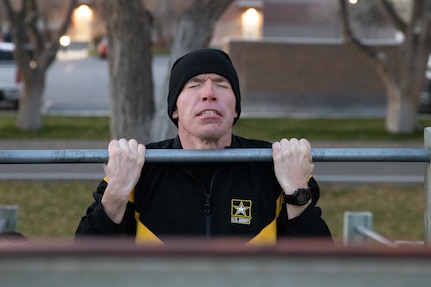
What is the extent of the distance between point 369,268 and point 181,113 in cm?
159

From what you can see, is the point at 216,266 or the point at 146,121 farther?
the point at 146,121

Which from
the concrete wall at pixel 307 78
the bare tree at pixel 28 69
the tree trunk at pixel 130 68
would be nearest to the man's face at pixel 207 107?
the tree trunk at pixel 130 68

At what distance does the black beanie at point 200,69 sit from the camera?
8.74ft

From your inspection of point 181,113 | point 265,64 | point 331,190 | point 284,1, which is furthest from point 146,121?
point 284,1

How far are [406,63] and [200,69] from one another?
14338 millimetres

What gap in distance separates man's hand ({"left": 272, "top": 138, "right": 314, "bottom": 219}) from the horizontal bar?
0.03 m

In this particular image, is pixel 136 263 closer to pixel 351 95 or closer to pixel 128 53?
pixel 128 53

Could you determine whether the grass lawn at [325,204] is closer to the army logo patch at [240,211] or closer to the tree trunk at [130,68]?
the tree trunk at [130,68]

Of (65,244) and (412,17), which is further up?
(412,17)

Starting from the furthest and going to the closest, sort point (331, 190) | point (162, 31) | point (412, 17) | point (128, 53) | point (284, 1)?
point (162, 31) < point (284, 1) < point (412, 17) < point (331, 190) < point (128, 53)

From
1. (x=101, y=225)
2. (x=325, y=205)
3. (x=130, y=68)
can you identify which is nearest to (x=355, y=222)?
(x=130, y=68)

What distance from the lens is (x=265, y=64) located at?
74.6ft

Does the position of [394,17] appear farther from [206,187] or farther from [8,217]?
[206,187]

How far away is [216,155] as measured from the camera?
7.96 ft
